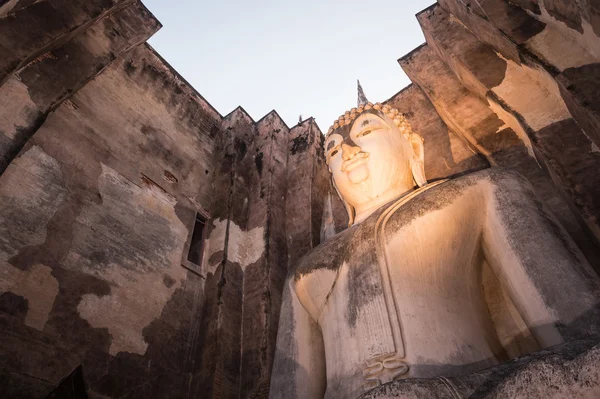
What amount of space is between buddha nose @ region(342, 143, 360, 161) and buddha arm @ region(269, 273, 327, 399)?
121cm

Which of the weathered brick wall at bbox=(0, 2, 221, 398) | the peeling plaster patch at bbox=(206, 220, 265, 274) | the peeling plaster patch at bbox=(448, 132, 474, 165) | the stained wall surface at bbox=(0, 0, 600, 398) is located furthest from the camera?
the peeling plaster patch at bbox=(206, 220, 265, 274)

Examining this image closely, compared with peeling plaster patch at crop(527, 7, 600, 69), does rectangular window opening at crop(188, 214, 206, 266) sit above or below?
above

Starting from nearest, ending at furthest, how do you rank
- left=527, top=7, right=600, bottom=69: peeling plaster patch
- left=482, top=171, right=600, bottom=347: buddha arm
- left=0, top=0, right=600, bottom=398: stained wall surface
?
1. left=482, top=171, right=600, bottom=347: buddha arm
2. left=527, top=7, right=600, bottom=69: peeling plaster patch
3. left=0, top=0, right=600, bottom=398: stained wall surface

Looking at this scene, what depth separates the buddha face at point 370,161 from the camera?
12.0ft

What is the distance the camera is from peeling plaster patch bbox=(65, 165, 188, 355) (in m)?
3.95

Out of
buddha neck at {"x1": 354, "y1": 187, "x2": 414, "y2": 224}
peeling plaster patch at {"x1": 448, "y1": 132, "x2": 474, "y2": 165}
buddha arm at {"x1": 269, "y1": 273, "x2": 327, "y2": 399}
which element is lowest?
buddha arm at {"x1": 269, "y1": 273, "x2": 327, "y2": 399}

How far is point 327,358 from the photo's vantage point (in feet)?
9.30

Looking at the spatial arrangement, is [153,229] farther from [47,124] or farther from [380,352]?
[380,352]

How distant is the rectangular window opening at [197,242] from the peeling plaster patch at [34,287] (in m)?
1.81

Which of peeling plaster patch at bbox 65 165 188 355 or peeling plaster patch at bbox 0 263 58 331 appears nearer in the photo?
peeling plaster patch at bbox 0 263 58 331

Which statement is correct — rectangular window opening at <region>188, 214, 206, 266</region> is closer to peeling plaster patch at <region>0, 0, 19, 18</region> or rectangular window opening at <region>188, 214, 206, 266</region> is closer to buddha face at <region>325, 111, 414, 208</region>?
buddha face at <region>325, 111, 414, 208</region>

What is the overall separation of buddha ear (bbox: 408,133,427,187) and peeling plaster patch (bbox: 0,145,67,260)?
346 cm

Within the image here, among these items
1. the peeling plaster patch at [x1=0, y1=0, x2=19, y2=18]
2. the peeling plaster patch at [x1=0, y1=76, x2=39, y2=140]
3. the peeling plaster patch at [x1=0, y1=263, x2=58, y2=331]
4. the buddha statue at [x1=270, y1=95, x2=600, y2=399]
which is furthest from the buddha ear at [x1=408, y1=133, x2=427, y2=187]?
the peeling plaster patch at [x1=0, y1=0, x2=19, y2=18]

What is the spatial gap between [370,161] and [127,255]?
273 cm
